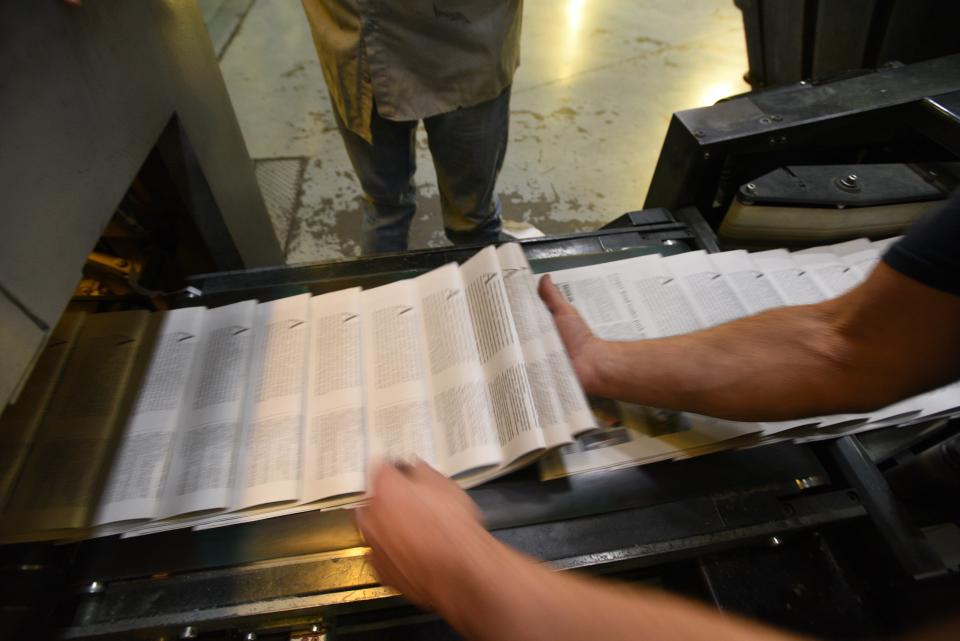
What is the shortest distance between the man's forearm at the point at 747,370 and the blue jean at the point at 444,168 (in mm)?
438

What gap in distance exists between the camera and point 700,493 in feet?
2.12

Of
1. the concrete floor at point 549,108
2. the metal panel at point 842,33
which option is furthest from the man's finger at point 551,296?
the metal panel at point 842,33

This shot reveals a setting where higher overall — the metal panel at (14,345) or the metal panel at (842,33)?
the metal panel at (842,33)

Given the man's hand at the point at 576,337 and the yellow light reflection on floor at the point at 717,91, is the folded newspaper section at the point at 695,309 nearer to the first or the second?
the man's hand at the point at 576,337

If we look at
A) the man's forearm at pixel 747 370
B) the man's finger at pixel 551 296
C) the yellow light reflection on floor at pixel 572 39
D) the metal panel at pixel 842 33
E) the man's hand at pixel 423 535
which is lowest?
the man's hand at pixel 423 535

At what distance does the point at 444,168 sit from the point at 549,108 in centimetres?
138

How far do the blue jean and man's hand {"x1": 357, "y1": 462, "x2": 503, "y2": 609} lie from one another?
594 mm

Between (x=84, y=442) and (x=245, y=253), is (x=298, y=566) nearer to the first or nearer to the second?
(x=84, y=442)

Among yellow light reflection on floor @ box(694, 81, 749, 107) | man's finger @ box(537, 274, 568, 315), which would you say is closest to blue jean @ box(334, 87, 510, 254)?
man's finger @ box(537, 274, 568, 315)

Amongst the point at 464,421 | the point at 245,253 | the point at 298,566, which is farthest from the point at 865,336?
the point at 245,253

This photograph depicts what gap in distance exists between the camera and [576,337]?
747mm

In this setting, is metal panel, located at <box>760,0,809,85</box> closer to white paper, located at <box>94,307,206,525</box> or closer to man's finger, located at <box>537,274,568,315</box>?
man's finger, located at <box>537,274,568,315</box>

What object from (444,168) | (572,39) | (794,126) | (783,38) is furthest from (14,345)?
(572,39)

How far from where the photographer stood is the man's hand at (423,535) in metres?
0.46
